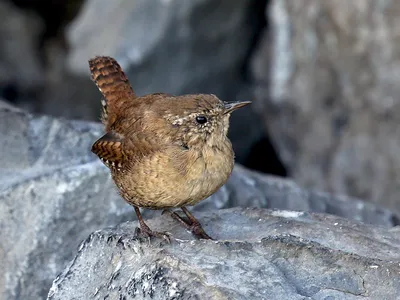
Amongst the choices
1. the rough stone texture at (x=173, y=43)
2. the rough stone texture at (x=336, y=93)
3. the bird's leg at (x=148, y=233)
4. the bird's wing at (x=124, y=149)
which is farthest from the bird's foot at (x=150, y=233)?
the rough stone texture at (x=173, y=43)

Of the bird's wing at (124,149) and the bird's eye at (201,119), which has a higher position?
the bird's eye at (201,119)

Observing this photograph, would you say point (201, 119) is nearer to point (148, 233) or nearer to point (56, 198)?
point (148, 233)

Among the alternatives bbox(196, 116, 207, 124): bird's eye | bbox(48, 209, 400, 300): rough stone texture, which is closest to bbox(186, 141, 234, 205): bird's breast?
bbox(196, 116, 207, 124): bird's eye

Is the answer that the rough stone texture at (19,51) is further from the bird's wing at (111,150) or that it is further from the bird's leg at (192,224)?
the bird's leg at (192,224)

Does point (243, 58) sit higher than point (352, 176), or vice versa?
point (243, 58)

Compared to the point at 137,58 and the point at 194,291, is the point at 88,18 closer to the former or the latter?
the point at 137,58

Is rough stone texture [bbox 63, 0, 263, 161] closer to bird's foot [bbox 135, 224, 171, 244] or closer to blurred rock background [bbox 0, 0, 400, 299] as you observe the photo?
blurred rock background [bbox 0, 0, 400, 299]

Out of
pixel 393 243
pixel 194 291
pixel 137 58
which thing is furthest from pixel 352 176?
pixel 194 291
